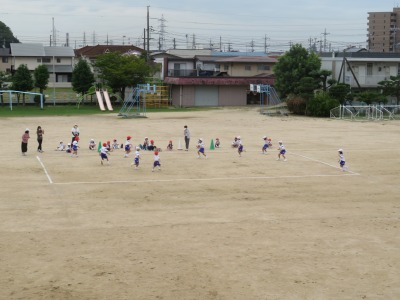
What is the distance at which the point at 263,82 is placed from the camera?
6788 centimetres

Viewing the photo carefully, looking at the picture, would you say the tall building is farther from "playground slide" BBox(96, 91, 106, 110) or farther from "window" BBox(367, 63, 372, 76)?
"playground slide" BBox(96, 91, 106, 110)

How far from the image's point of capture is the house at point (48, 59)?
82.8 metres

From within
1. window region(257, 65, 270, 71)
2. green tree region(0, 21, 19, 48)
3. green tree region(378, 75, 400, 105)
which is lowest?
green tree region(378, 75, 400, 105)

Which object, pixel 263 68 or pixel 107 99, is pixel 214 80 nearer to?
pixel 263 68

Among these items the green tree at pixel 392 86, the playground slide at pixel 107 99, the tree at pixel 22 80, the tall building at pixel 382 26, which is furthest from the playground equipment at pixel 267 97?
the tall building at pixel 382 26

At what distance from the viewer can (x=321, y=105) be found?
5259cm

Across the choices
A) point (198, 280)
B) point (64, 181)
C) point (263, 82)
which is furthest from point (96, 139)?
point (263, 82)

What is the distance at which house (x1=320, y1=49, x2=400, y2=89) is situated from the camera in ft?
202

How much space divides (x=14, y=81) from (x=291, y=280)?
178 feet

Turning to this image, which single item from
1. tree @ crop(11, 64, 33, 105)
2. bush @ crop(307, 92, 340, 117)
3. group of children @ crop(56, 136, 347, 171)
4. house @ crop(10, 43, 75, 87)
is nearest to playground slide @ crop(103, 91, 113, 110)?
tree @ crop(11, 64, 33, 105)

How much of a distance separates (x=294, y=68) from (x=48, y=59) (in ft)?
138

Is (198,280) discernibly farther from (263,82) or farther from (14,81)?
(263,82)

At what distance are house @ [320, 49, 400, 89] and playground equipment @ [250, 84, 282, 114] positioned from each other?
663 cm

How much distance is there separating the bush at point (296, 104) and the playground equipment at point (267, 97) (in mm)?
2580
